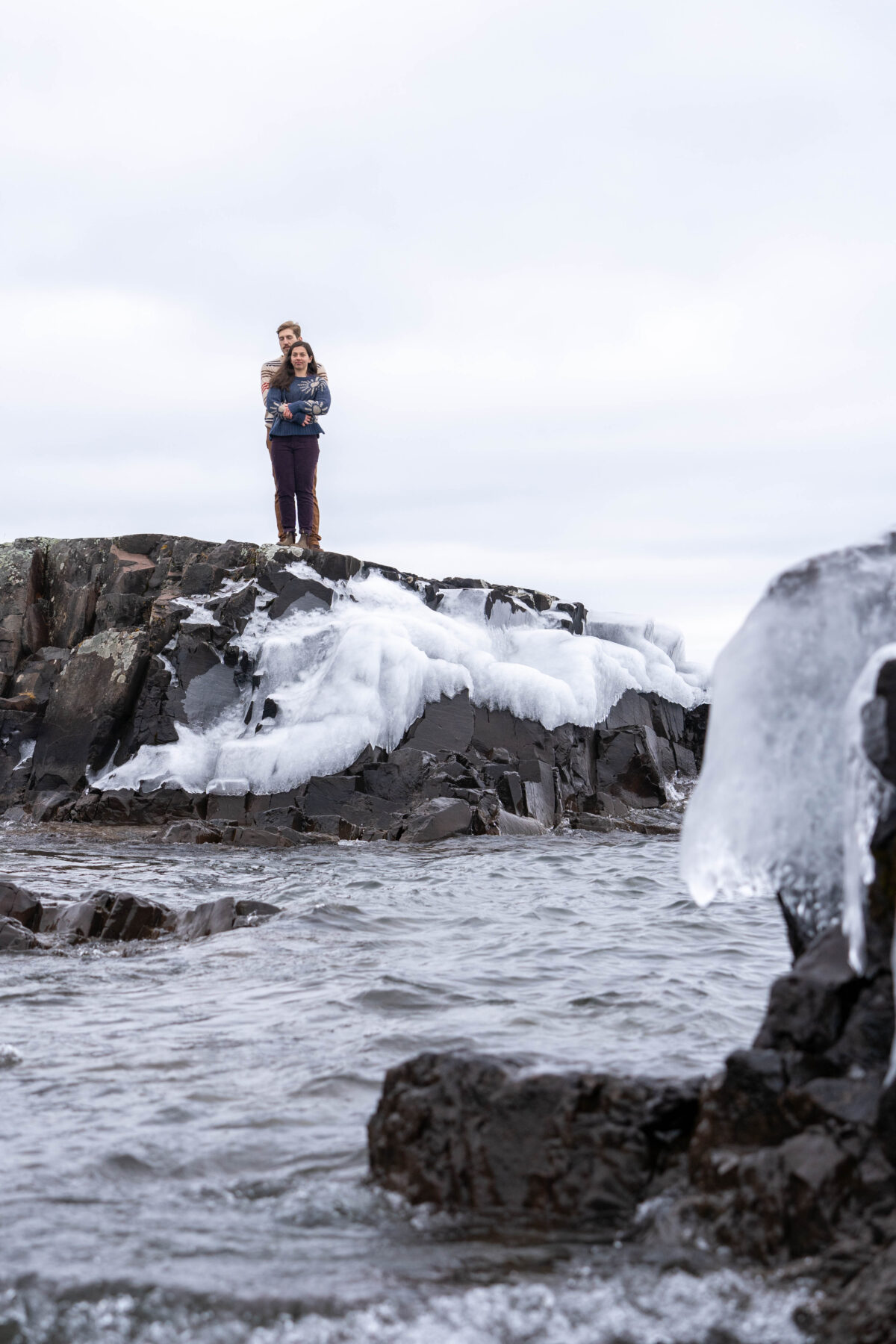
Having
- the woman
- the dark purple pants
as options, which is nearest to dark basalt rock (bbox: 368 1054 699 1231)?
the woman

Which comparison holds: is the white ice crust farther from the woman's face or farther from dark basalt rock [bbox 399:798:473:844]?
the woman's face

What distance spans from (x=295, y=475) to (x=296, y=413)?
1352 millimetres

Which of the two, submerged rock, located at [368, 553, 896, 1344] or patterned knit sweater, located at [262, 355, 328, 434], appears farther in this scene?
patterned knit sweater, located at [262, 355, 328, 434]

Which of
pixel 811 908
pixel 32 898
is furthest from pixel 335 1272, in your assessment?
pixel 32 898

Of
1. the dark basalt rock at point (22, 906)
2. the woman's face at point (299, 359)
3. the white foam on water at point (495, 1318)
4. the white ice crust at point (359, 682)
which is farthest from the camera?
the woman's face at point (299, 359)

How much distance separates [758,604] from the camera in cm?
334

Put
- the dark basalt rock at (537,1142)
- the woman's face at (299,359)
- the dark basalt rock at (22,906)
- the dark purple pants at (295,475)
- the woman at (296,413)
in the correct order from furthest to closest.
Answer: the dark purple pants at (295,475)
the woman at (296,413)
the woman's face at (299,359)
the dark basalt rock at (22,906)
the dark basalt rock at (537,1142)

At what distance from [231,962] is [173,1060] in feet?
6.64

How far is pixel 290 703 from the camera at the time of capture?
1523cm

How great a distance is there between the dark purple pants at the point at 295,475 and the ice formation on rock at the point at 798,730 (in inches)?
514

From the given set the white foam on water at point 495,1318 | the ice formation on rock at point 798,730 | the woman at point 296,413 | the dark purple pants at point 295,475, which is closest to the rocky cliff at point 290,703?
the dark purple pants at point 295,475

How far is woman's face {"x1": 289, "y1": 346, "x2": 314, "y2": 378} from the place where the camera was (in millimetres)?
15023

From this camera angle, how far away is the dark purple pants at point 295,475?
15.8 metres

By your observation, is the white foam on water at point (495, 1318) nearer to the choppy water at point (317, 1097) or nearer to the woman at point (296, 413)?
the choppy water at point (317, 1097)
